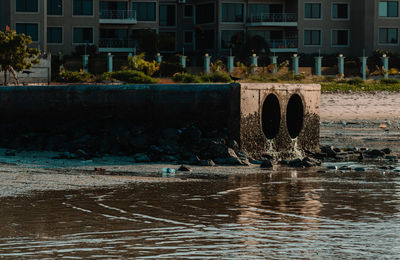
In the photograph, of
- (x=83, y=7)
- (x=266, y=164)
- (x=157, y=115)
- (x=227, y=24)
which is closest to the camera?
(x=266, y=164)

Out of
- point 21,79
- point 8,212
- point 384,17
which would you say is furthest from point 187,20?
point 8,212

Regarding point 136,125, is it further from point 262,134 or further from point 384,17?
point 384,17

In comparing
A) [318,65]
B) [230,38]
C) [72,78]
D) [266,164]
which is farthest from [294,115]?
[230,38]

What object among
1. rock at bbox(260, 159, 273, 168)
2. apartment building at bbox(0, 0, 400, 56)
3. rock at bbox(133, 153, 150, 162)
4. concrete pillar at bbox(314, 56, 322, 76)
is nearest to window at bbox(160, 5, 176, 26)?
apartment building at bbox(0, 0, 400, 56)

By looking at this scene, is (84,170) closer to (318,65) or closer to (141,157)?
(141,157)

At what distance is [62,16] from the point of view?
61.5 m

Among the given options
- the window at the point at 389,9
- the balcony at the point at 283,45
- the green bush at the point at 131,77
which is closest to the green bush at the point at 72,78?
the green bush at the point at 131,77

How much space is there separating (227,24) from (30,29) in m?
16.0

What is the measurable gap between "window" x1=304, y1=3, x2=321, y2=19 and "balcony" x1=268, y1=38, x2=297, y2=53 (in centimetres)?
255

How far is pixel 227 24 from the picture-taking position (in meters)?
65.1

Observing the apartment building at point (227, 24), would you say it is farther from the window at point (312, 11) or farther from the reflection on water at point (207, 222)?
the reflection on water at point (207, 222)

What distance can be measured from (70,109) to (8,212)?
9.61 meters

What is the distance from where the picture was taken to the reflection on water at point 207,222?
823cm

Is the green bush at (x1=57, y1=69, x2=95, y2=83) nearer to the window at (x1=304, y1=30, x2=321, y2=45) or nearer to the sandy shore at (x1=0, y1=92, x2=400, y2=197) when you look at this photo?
the sandy shore at (x1=0, y1=92, x2=400, y2=197)
